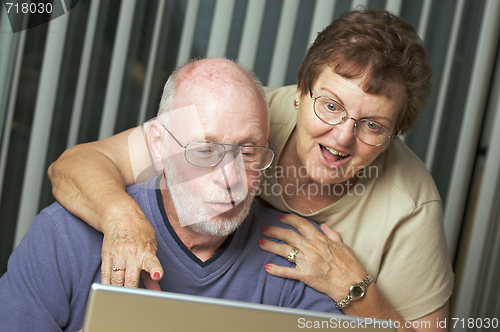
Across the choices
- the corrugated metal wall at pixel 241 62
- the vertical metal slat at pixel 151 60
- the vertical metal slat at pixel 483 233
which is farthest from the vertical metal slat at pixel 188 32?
the vertical metal slat at pixel 483 233

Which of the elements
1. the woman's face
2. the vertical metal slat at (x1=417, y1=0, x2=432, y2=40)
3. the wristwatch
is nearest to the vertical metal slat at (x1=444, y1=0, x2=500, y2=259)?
the vertical metal slat at (x1=417, y1=0, x2=432, y2=40)

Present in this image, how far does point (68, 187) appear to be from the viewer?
117 cm

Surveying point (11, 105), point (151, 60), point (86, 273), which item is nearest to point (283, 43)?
point (151, 60)

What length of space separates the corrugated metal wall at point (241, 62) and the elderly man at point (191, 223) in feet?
3.13

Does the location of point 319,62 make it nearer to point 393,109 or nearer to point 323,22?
point 393,109

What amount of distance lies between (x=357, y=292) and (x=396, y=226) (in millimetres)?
270

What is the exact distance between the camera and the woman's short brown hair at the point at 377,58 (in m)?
1.21

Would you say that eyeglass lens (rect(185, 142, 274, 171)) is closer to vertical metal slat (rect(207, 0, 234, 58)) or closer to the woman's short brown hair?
the woman's short brown hair

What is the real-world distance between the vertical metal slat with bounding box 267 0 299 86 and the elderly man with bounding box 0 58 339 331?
0.93m

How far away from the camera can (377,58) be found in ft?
3.97

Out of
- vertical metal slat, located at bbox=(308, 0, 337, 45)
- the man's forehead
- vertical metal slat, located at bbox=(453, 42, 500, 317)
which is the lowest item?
vertical metal slat, located at bbox=(453, 42, 500, 317)

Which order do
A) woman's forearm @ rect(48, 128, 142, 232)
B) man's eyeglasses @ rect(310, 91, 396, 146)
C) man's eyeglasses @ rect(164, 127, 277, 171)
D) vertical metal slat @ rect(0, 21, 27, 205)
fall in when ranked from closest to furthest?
woman's forearm @ rect(48, 128, 142, 232) < man's eyeglasses @ rect(164, 127, 277, 171) < man's eyeglasses @ rect(310, 91, 396, 146) < vertical metal slat @ rect(0, 21, 27, 205)

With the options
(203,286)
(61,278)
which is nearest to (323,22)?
(203,286)

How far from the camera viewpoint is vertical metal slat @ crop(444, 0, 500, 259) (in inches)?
81.8
